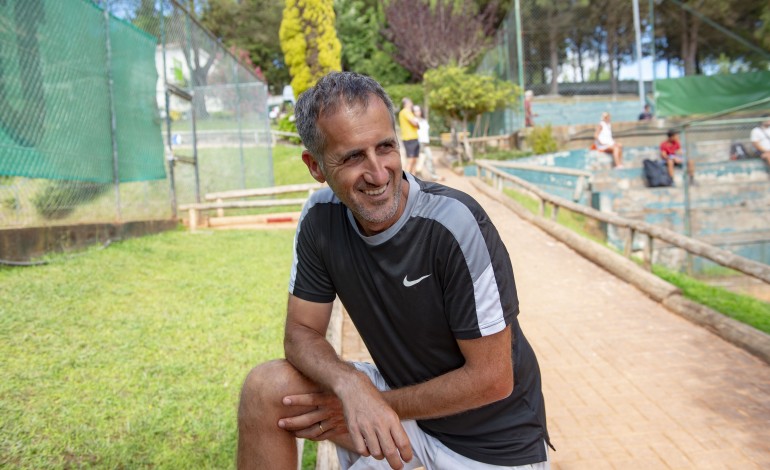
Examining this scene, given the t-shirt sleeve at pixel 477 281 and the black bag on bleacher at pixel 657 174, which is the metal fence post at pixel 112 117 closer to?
the t-shirt sleeve at pixel 477 281

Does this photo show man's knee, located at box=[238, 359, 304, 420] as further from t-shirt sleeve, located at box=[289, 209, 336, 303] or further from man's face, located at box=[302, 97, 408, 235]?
man's face, located at box=[302, 97, 408, 235]

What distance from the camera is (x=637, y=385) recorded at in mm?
4527

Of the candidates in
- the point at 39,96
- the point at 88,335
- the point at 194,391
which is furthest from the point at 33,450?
the point at 39,96

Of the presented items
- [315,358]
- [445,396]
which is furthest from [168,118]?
[445,396]

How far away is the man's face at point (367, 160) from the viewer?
6.77 feet

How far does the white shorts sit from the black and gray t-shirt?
3cm

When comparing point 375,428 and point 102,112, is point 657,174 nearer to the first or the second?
point 102,112

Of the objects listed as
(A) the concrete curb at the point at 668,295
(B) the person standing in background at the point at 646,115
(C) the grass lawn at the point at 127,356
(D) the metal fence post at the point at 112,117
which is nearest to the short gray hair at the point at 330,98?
(C) the grass lawn at the point at 127,356

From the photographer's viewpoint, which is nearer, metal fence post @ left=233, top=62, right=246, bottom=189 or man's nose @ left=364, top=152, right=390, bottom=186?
man's nose @ left=364, top=152, right=390, bottom=186

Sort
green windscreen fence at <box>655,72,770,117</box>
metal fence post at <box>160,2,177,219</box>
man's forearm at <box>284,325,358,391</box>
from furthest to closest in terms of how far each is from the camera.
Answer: green windscreen fence at <box>655,72,770,117</box> → metal fence post at <box>160,2,177,219</box> → man's forearm at <box>284,325,358,391</box>

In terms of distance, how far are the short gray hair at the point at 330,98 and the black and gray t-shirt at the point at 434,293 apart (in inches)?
11.1

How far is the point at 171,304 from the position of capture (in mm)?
5270

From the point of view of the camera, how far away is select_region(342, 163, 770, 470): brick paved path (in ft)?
11.8

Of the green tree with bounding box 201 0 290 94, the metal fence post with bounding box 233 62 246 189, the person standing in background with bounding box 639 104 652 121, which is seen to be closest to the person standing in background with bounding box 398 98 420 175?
the metal fence post with bounding box 233 62 246 189
